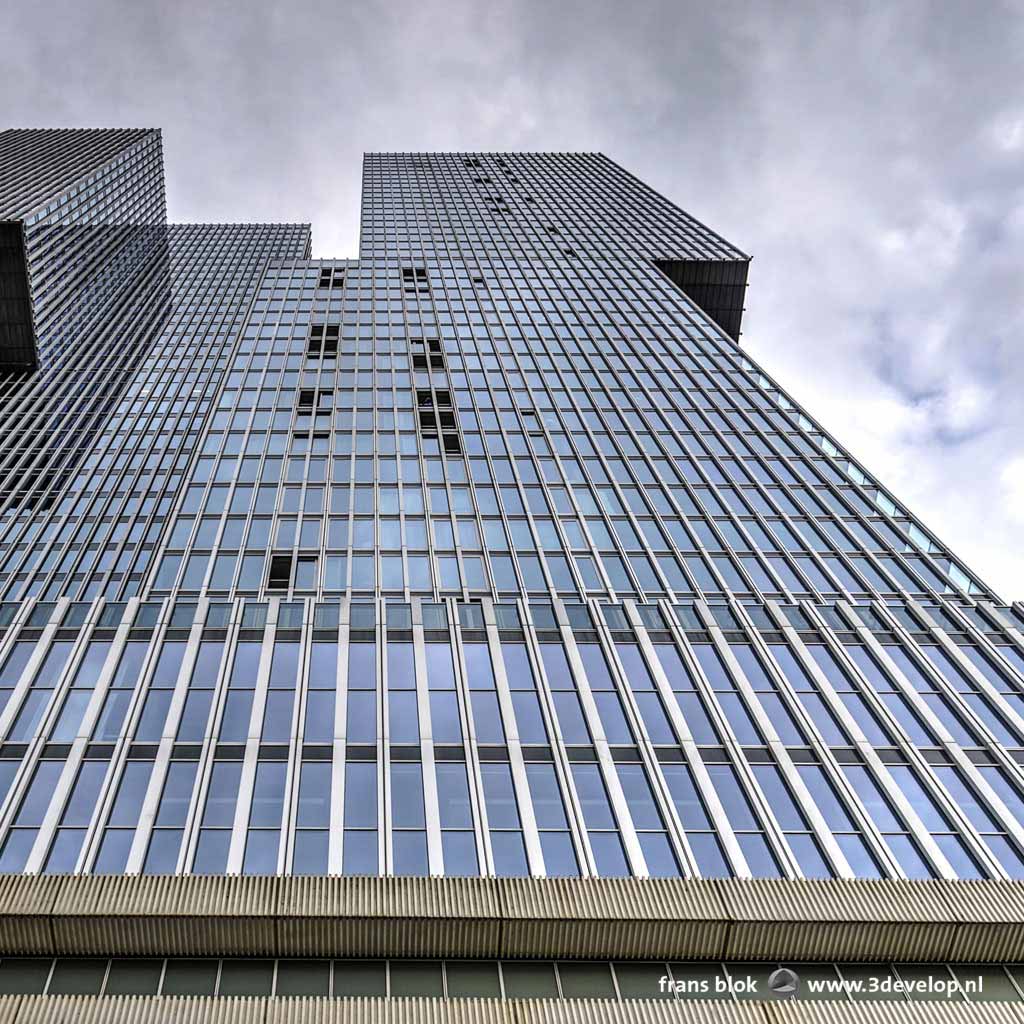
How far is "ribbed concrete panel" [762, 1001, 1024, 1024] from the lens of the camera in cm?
1664

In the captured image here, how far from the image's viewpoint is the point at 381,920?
1791 centimetres

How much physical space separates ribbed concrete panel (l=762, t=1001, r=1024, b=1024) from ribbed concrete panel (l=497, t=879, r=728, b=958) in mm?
2029

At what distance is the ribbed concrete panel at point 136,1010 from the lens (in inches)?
610

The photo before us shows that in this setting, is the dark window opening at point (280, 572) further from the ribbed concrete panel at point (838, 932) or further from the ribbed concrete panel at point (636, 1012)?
the ribbed concrete panel at point (838, 932)

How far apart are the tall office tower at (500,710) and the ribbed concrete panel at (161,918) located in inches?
3.2

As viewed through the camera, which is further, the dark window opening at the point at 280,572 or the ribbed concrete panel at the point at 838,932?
the dark window opening at the point at 280,572

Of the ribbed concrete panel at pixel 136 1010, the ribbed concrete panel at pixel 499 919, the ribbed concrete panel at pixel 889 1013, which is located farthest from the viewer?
the ribbed concrete panel at pixel 499 919

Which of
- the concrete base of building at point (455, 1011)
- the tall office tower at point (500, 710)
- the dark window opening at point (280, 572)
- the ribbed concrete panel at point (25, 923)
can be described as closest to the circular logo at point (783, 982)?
the tall office tower at point (500, 710)

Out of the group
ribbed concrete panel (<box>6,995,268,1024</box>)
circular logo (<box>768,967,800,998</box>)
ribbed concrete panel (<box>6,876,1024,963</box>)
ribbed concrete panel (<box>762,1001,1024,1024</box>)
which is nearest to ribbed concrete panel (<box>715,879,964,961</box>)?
ribbed concrete panel (<box>6,876,1024,963</box>)

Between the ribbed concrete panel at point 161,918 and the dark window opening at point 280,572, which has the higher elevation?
the dark window opening at point 280,572

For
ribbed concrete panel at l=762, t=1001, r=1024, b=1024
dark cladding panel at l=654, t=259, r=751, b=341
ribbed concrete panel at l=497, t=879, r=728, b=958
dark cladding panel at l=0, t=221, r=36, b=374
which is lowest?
ribbed concrete panel at l=762, t=1001, r=1024, b=1024

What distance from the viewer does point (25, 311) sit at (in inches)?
3322

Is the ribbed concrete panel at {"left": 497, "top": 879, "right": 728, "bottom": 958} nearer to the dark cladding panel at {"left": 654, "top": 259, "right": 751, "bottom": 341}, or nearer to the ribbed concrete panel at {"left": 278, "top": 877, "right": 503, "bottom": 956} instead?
the ribbed concrete panel at {"left": 278, "top": 877, "right": 503, "bottom": 956}

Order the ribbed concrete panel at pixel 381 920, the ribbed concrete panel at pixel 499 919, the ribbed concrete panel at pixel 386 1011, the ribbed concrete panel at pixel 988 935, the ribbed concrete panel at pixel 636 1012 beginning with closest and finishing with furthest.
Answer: the ribbed concrete panel at pixel 386 1011
the ribbed concrete panel at pixel 636 1012
the ribbed concrete panel at pixel 499 919
the ribbed concrete panel at pixel 381 920
the ribbed concrete panel at pixel 988 935
